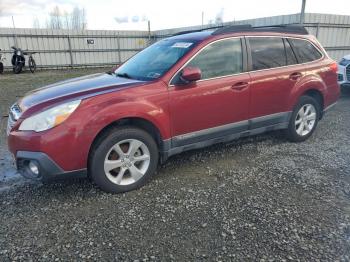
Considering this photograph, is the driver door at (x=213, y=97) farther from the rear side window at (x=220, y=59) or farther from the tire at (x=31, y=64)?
the tire at (x=31, y=64)

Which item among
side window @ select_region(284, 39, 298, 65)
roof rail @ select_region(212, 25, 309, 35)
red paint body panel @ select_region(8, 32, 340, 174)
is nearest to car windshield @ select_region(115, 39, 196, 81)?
red paint body panel @ select_region(8, 32, 340, 174)

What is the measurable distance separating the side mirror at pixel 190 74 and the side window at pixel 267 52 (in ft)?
3.54

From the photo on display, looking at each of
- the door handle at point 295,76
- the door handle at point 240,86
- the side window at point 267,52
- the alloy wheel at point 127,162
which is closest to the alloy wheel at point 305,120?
the door handle at point 295,76

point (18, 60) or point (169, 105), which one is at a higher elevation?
point (169, 105)

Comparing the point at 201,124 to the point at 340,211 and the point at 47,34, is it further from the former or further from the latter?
the point at 47,34

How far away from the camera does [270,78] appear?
4367mm

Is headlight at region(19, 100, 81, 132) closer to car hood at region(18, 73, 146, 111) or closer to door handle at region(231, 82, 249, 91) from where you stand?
car hood at region(18, 73, 146, 111)

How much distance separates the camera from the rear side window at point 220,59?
3875 mm

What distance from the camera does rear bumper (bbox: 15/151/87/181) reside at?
9.96 feet

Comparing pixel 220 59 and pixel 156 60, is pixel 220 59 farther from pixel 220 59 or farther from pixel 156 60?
pixel 156 60

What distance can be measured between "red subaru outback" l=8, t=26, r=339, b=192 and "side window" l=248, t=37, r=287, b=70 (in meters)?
0.02

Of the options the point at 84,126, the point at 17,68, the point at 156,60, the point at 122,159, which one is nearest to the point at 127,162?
the point at 122,159

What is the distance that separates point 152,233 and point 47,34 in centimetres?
1955

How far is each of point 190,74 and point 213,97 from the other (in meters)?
0.50
